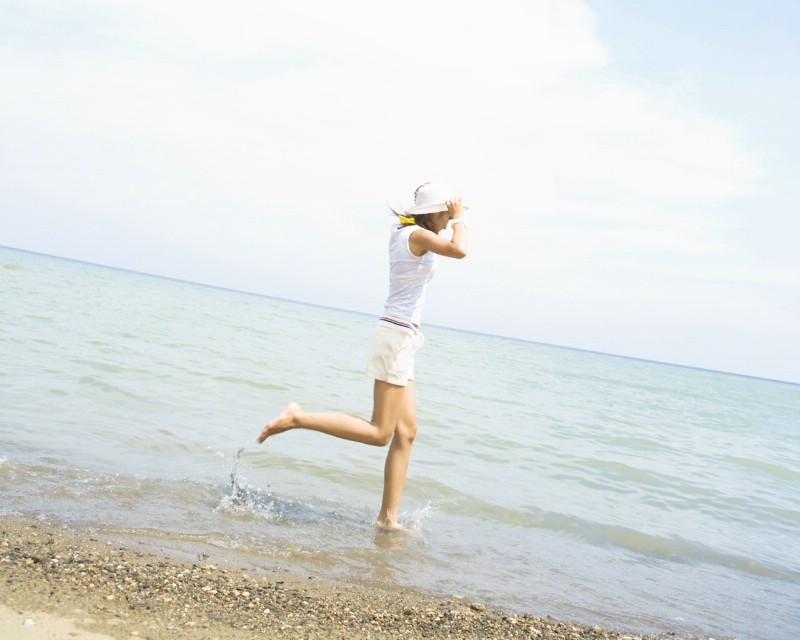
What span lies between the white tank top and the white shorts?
0.21 feet

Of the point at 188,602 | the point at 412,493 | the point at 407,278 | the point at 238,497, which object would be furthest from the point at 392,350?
the point at 412,493

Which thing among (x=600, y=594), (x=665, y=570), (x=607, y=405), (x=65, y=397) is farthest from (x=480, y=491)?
(x=607, y=405)

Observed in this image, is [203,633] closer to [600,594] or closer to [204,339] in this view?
[600,594]

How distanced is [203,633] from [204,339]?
1423cm

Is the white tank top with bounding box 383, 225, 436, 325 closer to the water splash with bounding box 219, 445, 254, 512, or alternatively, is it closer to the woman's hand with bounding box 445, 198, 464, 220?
the woman's hand with bounding box 445, 198, 464, 220

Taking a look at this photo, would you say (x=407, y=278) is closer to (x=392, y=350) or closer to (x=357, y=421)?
(x=392, y=350)

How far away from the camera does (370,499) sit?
20.1 feet

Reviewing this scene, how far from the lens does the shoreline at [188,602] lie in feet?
9.06

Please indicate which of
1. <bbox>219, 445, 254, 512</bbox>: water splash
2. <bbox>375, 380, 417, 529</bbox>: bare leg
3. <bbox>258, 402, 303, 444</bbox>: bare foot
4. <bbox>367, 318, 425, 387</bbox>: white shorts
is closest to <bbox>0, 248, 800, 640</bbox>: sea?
<bbox>219, 445, 254, 512</bbox>: water splash

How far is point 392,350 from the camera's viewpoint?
15.4 ft

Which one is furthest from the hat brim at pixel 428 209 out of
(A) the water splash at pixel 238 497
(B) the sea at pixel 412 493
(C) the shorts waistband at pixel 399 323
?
(B) the sea at pixel 412 493

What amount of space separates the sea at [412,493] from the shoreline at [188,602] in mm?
237

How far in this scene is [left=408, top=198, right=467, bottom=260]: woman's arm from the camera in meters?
4.50

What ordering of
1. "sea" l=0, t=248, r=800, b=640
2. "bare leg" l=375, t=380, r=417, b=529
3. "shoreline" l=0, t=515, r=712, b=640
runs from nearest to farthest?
"shoreline" l=0, t=515, r=712, b=640 → "sea" l=0, t=248, r=800, b=640 → "bare leg" l=375, t=380, r=417, b=529
